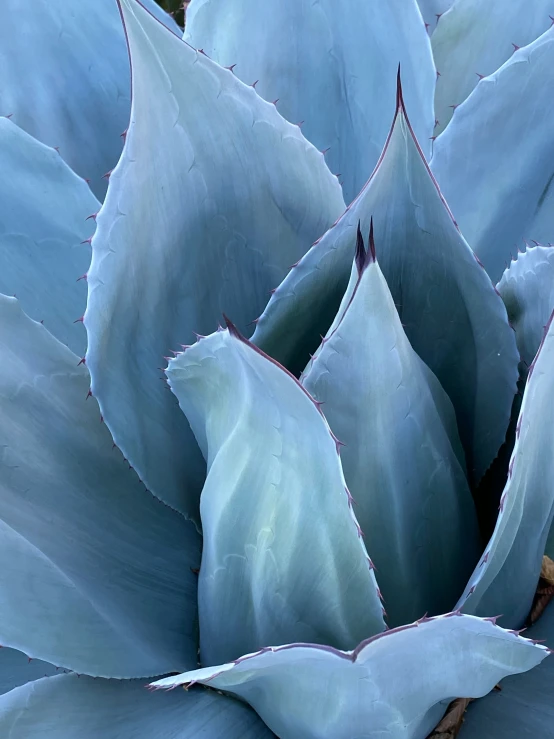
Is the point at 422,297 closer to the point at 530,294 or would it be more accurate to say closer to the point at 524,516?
the point at 530,294

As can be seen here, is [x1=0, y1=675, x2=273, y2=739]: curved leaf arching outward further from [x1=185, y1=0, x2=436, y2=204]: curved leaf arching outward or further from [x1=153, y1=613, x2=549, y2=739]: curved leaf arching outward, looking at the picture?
[x1=185, y1=0, x2=436, y2=204]: curved leaf arching outward

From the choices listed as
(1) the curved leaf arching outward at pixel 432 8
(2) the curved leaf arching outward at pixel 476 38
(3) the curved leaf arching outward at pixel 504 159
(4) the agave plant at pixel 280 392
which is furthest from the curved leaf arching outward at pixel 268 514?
(1) the curved leaf arching outward at pixel 432 8

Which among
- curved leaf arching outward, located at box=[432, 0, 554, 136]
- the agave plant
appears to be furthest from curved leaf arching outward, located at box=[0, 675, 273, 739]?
curved leaf arching outward, located at box=[432, 0, 554, 136]

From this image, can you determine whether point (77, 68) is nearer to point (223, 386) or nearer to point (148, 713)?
point (223, 386)

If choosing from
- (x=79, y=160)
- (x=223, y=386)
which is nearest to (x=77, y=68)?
(x=79, y=160)

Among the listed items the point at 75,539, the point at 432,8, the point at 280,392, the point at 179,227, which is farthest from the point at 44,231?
the point at 432,8
